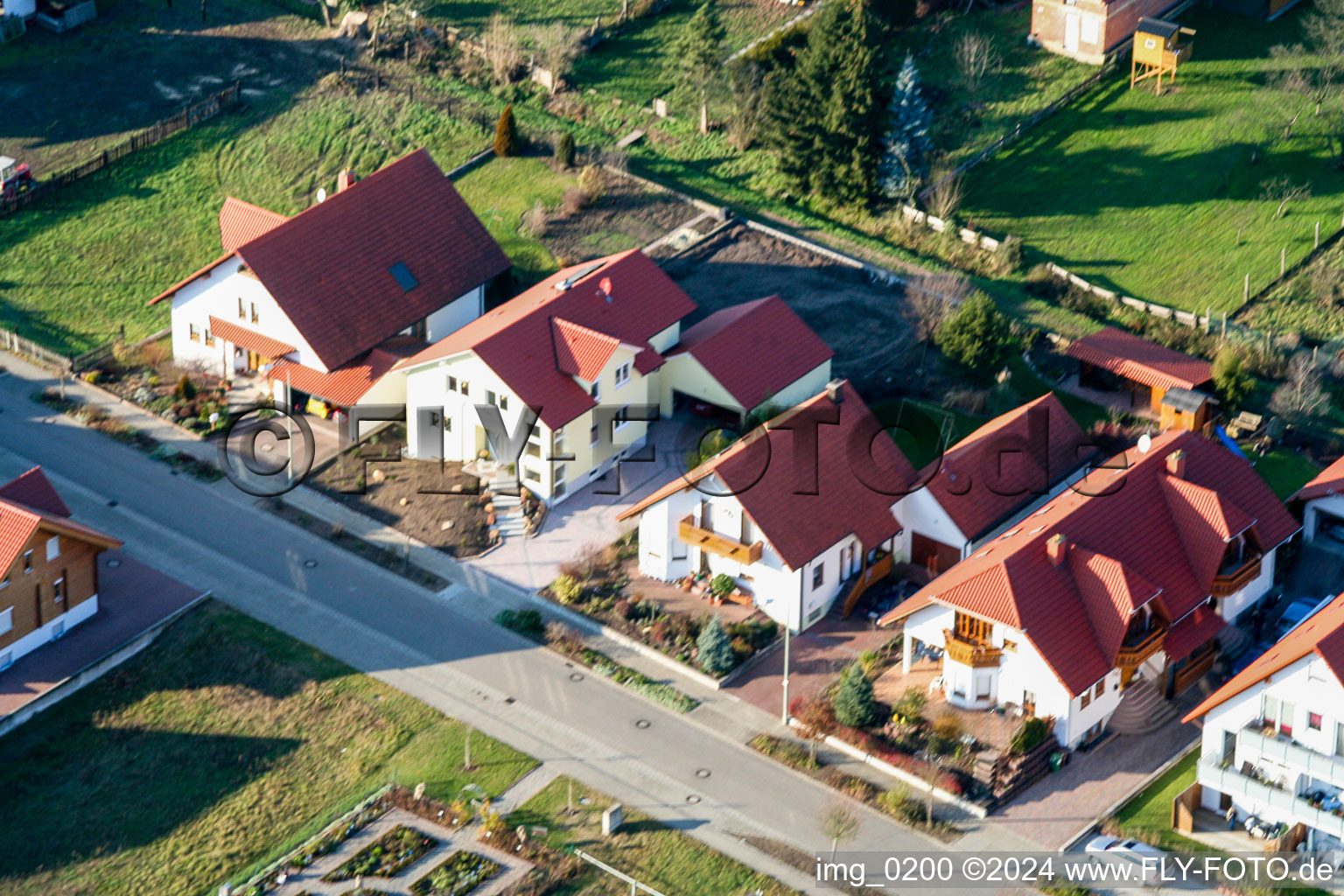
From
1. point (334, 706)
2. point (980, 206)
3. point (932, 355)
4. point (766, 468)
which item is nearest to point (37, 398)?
point (334, 706)

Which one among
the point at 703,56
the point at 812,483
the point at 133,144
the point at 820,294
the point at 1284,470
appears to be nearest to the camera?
the point at 812,483

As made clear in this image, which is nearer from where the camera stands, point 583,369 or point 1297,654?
point 1297,654

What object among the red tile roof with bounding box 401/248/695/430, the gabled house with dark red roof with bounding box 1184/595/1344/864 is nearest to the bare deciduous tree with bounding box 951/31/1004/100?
the red tile roof with bounding box 401/248/695/430

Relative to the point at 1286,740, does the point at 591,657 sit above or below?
above

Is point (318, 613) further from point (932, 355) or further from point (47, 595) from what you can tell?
point (932, 355)

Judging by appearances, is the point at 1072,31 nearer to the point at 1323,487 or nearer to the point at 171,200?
the point at 1323,487

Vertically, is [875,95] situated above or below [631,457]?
above

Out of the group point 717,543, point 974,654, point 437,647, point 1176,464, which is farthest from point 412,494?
point 1176,464

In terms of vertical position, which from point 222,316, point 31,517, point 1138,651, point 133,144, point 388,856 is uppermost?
point 133,144
